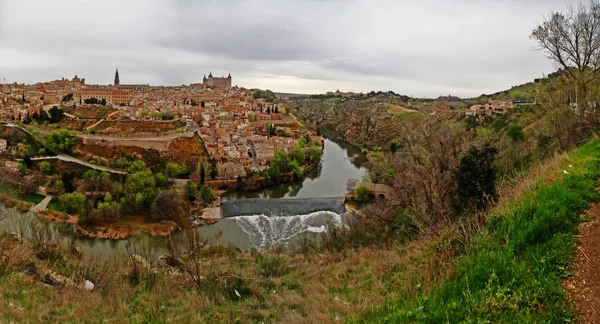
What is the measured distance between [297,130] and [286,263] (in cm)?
4138

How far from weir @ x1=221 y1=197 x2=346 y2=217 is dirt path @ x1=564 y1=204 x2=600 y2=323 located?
1657cm

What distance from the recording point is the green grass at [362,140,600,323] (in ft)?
7.92

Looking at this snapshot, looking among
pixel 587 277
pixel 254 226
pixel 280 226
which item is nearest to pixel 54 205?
pixel 254 226

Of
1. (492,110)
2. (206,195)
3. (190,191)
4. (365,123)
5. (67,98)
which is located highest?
(67,98)

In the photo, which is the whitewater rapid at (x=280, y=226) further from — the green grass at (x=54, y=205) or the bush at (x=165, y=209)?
the green grass at (x=54, y=205)

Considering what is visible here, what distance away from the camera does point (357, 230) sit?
1144 centimetres

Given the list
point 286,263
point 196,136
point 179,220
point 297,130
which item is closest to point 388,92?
point 297,130

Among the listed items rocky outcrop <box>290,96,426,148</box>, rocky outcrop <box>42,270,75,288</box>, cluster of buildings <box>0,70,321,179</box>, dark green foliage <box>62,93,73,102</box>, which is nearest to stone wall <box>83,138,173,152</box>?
cluster of buildings <box>0,70,321,179</box>

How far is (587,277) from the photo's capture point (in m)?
2.55

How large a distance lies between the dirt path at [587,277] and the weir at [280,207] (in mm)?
16568

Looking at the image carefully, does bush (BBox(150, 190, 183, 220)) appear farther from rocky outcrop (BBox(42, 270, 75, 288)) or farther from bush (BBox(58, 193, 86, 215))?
rocky outcrop (BBox(42, 270, 75, 288))

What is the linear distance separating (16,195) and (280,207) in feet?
48.1

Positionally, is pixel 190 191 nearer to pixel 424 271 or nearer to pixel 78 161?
pixel 78 161

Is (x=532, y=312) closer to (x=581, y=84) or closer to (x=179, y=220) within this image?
(x=581, y=84)
